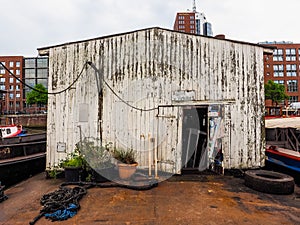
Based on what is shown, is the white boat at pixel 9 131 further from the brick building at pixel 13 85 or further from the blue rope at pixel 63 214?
the brick building at pixel 13 85

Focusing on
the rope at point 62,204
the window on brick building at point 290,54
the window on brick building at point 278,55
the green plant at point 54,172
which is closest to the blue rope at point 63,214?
the rope at point 62,204

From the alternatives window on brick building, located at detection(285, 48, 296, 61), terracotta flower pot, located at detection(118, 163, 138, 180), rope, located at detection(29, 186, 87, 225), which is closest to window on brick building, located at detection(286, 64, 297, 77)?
window on brick building, located at detection(285, 48, 296, 61)

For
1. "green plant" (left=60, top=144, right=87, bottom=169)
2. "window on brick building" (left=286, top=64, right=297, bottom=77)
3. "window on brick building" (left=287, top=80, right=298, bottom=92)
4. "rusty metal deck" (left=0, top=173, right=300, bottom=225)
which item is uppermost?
"window on brick building" (left=286, top=64, right=297, bottom=77)

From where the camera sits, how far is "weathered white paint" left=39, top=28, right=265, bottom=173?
6.26m

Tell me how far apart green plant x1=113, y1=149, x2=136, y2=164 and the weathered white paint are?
0.61 feet

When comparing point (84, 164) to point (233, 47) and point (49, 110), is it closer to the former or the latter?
point (49, 110)

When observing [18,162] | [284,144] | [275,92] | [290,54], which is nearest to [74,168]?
[18,162]

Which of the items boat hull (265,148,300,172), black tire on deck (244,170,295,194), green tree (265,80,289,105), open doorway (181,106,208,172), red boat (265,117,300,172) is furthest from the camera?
green tree (265,80,289,105)

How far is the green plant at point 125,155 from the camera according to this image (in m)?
5.93

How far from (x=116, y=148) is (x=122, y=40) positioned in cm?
326

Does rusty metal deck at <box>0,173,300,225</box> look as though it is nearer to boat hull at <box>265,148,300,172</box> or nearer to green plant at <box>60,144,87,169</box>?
green plant at <box>60,144,87,169</box>

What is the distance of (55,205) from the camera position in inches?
155

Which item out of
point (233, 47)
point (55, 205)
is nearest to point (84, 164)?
point (55, 205)

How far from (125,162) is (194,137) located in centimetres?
360
